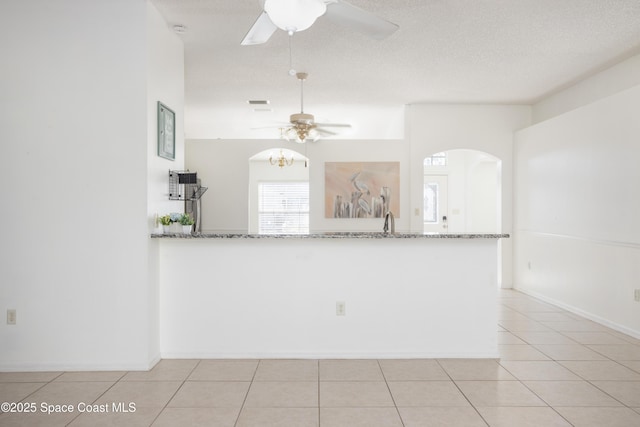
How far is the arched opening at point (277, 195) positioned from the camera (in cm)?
1016

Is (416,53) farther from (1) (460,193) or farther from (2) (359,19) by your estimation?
(1) (460,193)

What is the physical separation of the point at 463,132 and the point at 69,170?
5.17 meters

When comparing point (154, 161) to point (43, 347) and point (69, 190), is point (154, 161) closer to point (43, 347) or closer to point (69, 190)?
point (69, 190)

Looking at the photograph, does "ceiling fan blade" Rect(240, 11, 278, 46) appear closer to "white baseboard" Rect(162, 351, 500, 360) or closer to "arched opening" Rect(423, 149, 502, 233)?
"white baseboard" Rect(162, 351, 500, 360)

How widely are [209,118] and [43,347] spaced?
488 cm

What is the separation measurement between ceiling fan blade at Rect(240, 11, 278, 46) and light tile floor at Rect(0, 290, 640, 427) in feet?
7.32

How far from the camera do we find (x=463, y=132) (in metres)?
6.28

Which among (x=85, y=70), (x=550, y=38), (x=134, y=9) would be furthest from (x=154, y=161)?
(x=550, y=38)

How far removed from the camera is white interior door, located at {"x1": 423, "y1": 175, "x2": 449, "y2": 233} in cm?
879

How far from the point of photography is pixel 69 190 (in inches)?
121

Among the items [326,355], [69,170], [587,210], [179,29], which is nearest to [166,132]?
[69,170]

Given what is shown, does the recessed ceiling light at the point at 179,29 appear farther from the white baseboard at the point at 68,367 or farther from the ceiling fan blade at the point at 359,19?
the white baseboard at the point at 68,367

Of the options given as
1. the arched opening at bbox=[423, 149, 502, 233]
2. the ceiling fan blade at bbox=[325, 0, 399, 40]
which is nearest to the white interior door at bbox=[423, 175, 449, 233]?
the arched opening at bbox=[423, 149, 502, 233]

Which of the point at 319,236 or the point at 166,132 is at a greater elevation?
the point at 166,132
